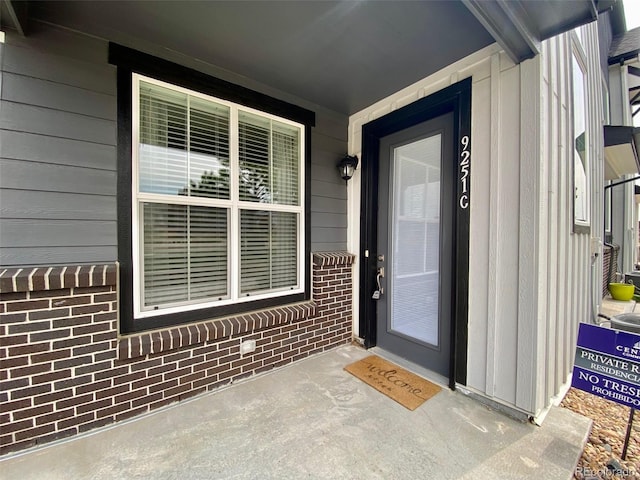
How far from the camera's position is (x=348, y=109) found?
298 centimetres

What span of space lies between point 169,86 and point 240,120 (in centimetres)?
58

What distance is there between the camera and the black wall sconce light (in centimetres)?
295

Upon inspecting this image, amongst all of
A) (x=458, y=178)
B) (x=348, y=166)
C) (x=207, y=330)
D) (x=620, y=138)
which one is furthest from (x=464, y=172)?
(x=620, y=138)

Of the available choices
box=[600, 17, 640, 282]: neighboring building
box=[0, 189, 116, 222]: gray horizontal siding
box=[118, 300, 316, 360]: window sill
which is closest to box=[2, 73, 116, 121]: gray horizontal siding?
box=[0, 189, 116, 222]: gray horizontal siding

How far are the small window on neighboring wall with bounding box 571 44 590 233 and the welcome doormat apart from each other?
1870 millimetres

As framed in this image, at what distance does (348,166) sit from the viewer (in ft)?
9.73

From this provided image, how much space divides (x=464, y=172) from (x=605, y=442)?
6.48 ft

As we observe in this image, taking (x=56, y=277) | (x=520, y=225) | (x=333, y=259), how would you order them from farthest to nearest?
1. (x=333, y=259)
2. (x=520, y=225)
3. (x=56, y=277)

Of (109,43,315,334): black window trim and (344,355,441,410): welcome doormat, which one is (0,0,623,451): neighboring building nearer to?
(109,43,315,334): black window trim

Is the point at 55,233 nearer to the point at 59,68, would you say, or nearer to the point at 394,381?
the point at 59,68

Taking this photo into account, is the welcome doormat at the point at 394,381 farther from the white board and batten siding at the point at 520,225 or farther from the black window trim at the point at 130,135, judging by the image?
the black window trim at the point at 130,135

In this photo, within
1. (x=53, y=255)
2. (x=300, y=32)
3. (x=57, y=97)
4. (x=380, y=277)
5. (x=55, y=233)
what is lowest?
(x=380, y=277)

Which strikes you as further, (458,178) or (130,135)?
(458,178)

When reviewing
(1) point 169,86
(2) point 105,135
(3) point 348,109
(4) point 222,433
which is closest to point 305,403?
(4) point 222,433
